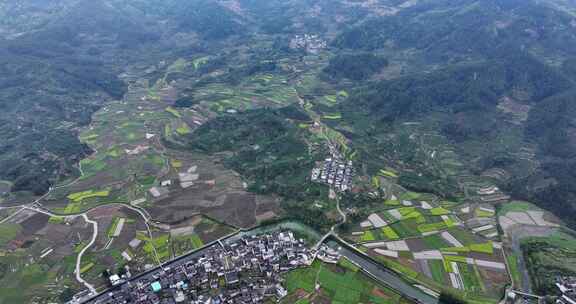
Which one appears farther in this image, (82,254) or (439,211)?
(439,211)

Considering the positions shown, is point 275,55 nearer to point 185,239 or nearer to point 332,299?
point 185,239

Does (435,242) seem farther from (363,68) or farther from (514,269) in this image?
(363,68)

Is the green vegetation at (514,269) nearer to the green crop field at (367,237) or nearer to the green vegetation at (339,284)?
the green vegetation at (339,284)

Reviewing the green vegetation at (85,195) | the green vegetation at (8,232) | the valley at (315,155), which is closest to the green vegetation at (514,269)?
the valley at (315,155)

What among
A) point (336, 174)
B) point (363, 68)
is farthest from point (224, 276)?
point (363, 68)

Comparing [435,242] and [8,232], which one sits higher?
[8,232]

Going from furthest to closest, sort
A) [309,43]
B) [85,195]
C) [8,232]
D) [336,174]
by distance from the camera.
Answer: [309,43] < [336,174] < [85,195] < [8,232]

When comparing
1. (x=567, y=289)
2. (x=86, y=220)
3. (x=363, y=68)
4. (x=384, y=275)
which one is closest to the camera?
(x=567, y=289)
